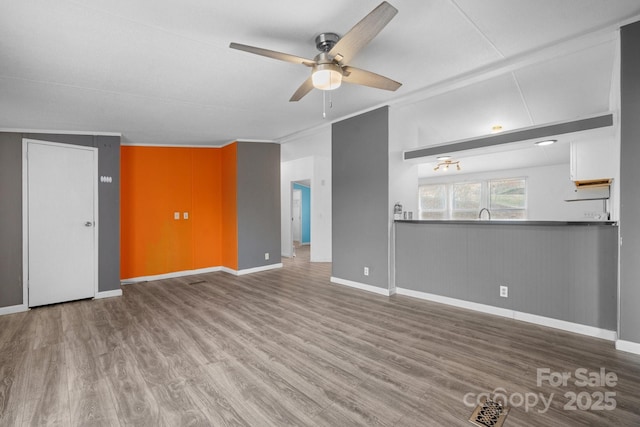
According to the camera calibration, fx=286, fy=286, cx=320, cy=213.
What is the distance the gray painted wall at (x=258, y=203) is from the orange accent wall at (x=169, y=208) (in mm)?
290

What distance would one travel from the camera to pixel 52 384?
209cm

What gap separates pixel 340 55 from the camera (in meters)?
2.13

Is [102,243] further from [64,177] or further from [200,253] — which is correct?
[200,253]

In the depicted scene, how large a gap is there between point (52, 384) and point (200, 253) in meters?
3.84

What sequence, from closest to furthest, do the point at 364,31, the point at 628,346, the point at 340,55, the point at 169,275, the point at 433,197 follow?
the point at 364,31, the point at 340,55, the point at 628,346, the point at 169,275, the point at 433,197

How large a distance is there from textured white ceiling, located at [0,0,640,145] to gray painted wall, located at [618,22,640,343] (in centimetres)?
27

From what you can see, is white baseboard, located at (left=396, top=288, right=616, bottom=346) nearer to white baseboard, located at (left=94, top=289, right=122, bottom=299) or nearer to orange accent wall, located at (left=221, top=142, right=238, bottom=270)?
orange accent wall, located at (left=221, top=142, right=238, bottom=270)

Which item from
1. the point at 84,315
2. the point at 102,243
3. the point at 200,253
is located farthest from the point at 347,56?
the point at 200,253

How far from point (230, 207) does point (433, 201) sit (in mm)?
7044

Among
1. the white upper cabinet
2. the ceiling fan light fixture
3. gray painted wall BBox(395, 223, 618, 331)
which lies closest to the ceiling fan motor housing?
the ceiling fan light fixture

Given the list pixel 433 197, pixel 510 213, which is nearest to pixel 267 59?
pixel 510 213

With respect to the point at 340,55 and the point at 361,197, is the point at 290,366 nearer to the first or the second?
the point at 340,55

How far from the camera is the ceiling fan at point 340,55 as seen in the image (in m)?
1.76

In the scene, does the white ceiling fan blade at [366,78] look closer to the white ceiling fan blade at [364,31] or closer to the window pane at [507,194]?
the white ceiling fan blade at [364,31]
